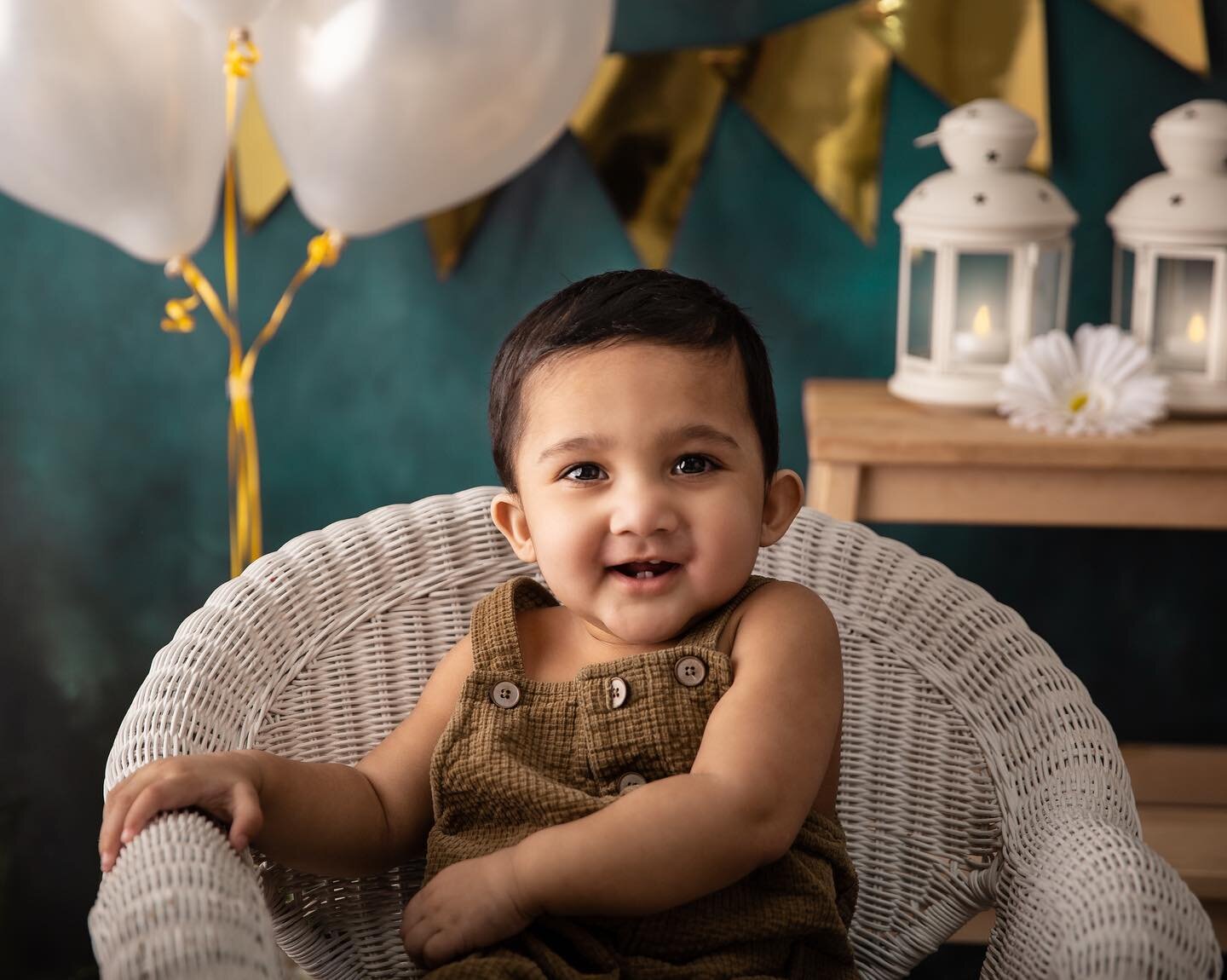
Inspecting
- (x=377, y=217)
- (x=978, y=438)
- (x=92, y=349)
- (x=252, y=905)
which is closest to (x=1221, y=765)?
(x=978, y=438)

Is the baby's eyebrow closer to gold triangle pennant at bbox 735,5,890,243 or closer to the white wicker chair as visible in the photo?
the white wicker chair

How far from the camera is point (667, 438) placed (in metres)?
1.16

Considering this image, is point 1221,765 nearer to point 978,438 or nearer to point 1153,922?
point 978,438

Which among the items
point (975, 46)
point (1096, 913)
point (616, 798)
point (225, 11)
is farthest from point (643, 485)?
point (975, 46)

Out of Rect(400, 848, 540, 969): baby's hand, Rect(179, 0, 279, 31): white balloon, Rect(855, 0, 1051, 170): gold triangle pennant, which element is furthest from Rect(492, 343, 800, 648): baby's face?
Rect(855, 0, 1051, 170): gold triangle pennant

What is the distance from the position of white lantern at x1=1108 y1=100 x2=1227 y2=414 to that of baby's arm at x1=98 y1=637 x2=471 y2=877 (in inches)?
47.4

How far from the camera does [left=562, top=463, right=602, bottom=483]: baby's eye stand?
3.90ft

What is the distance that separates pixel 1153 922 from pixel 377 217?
127 centimetres

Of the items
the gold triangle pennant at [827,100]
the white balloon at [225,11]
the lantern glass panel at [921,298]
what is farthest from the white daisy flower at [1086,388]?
the white balloon at [225,11]

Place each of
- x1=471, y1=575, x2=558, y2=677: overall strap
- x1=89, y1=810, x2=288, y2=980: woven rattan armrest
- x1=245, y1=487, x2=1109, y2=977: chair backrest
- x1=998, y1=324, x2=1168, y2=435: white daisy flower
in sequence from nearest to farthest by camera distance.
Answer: x1=89, y1=810, x2=288, y2=980: woven rattan armrest < x1=471, y1=575, x2=558, y2=677: overall strap < x1=245, y1=487, x2=1109, y2=977: chair backrest < x1=998, y1=324, x2=1168, y2=435: white daisy flower

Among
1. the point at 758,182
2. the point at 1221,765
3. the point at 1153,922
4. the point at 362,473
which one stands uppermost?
the point at 758,182

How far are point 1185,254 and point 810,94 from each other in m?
0.63

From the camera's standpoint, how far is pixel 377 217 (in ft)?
5.97

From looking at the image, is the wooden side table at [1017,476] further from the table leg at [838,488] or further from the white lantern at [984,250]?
the white lantern at [984,250]
